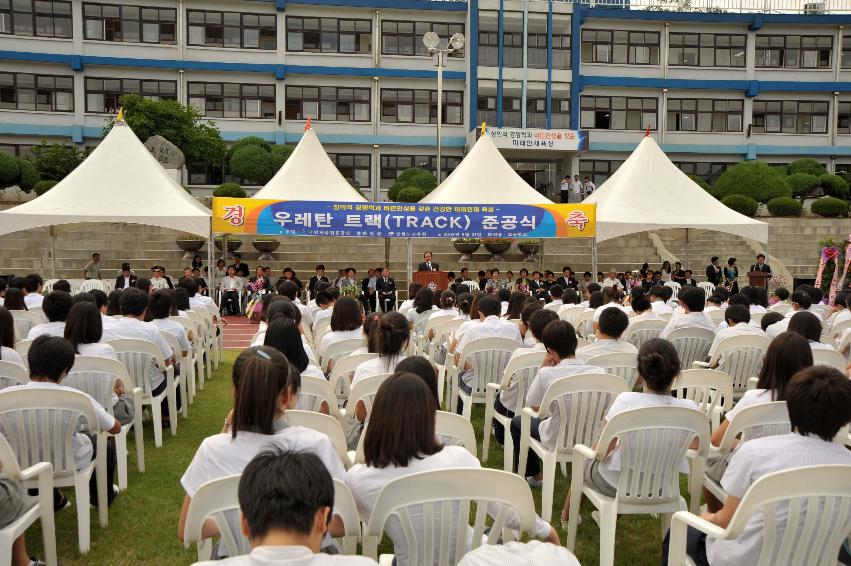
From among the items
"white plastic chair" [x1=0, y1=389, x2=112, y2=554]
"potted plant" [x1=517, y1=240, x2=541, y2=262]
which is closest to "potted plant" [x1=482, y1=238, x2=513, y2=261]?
"potted plant" [x1=517, y1=240, x2=541, y2=262]

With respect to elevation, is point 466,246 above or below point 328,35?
below

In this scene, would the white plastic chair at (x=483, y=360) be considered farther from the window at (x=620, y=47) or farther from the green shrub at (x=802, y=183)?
the window at (x=620, y=47)

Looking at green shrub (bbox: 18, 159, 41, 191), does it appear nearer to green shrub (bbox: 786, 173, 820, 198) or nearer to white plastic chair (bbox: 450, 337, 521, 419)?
white plastic chair (bbox: 450, 337, 521, 419)

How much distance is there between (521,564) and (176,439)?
5.51m

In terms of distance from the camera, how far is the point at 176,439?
21.6ft

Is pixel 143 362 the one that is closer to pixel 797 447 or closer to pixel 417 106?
pixel 797 447

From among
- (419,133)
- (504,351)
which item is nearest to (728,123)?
(419,133)

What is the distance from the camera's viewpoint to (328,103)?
3350 centimetres

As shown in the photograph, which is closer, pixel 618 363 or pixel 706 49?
pixel 618 363

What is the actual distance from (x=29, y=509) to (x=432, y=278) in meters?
13.5

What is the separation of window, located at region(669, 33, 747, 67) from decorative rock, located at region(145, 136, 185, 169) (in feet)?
77.8

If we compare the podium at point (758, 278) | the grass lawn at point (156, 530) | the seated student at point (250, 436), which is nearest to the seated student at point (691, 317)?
the grass lawn at point (156, 530)

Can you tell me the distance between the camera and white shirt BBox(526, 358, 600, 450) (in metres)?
4.52

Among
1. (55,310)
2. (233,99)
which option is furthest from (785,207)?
(55,310)
